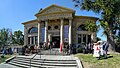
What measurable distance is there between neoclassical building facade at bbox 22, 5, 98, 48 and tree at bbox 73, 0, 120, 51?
14.4 metres

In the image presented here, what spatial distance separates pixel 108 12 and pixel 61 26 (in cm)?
1835

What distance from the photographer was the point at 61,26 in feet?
143

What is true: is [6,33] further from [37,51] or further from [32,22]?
[37,51]

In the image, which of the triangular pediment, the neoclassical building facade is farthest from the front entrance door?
the triangular pediment

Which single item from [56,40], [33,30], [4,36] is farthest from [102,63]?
[4,36]

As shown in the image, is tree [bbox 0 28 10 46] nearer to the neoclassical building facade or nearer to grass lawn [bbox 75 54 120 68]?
the neoclassical building facade

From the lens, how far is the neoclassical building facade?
4338 cm

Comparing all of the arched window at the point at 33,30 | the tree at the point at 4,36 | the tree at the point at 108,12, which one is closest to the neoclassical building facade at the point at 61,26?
the arched window at the point at 33,30

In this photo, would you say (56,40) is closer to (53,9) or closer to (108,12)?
(53,9)

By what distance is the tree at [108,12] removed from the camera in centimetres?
2603

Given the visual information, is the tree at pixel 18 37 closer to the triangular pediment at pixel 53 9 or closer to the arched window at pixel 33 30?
the arched window at pixel 33 30

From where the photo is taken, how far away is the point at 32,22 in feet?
165

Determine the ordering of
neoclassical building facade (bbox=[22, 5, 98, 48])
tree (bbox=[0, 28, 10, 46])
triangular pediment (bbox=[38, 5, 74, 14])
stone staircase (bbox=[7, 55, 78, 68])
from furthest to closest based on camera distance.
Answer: tree (bbox=[0, 28, 10, 46]) → triangular pediment (bbox=[38, 5, 74, 14]) → neoclassical building facade (bbox=[22, 5, 98, 48]) → stone staircase (bbox=[7, 55, 78, 68])

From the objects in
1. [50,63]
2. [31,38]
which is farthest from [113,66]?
[31,38]
